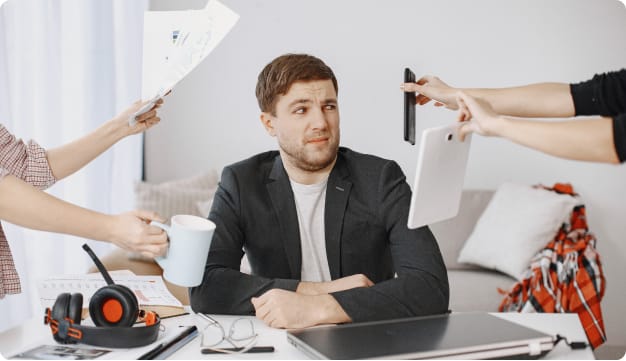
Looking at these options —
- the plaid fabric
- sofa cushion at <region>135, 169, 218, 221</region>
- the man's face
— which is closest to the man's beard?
the man's face

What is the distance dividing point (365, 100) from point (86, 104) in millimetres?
1594

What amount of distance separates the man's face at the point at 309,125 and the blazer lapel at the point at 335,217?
7 centimetres

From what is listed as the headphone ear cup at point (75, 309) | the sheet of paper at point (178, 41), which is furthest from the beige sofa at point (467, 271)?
the headphone ear cup at point (75, 309)

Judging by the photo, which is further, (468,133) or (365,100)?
(365,100)

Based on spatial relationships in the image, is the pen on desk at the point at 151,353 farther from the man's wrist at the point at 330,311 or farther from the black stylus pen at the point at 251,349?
the man's wrist at the point at 330,311

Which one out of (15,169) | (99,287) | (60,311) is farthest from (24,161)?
(60,311)

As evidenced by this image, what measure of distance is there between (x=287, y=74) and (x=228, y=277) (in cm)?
63

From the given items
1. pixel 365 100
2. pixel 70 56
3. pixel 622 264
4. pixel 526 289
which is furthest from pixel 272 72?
pixel 622 264

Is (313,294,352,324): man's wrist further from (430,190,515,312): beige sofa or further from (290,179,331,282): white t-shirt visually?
(430,190,515,312): beige sofa

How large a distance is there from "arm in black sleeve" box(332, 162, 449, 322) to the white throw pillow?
5.22 feet

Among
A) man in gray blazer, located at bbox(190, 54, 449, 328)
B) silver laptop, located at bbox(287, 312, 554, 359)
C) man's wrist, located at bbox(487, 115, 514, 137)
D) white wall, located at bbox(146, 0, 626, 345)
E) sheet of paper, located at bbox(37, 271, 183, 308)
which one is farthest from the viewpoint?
white wall, located at bbox(146, 0, 626, 345)

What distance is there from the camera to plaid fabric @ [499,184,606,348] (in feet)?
9.80

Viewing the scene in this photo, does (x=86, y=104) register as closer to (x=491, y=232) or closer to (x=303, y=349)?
(x=491, y=232)

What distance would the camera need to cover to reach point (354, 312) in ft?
4.87
